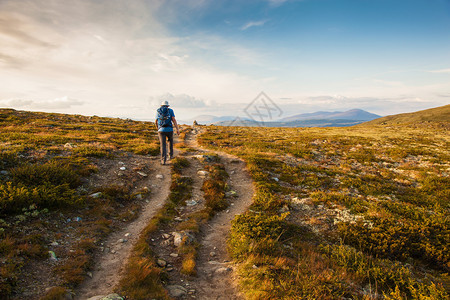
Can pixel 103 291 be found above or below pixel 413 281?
above

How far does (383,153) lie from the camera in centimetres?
2647

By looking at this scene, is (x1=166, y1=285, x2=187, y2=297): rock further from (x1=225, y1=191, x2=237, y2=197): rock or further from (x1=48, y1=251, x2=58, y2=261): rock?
(x1=225, y1=191, x2=237, y2=197): rock

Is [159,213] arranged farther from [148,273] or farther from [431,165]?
[431,165]

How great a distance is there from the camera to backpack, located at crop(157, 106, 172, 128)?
16.4 metres

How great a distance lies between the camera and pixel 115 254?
718 centimetres

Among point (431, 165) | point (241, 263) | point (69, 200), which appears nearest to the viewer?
point (241, 263)

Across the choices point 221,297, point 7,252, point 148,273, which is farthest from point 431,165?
point 7,252

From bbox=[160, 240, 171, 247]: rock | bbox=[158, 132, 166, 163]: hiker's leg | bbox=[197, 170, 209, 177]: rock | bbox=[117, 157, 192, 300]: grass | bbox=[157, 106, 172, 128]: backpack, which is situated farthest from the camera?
bbox=[158, 132, 166, 163]: hiker's leg

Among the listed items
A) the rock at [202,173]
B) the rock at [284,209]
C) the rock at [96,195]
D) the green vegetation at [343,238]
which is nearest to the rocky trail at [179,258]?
the green vegetation at [343,238]

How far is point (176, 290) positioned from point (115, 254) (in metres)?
2.82

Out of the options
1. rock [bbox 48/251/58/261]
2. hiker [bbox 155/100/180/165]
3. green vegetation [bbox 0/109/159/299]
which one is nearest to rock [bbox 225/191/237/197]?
green vegetation [bbox 0/109/159/299]

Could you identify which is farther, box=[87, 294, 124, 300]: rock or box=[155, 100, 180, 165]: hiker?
box=[155, 100, 180, 165]: hiker

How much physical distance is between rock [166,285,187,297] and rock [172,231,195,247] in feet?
6.74

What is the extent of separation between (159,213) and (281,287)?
6790 millimetres
